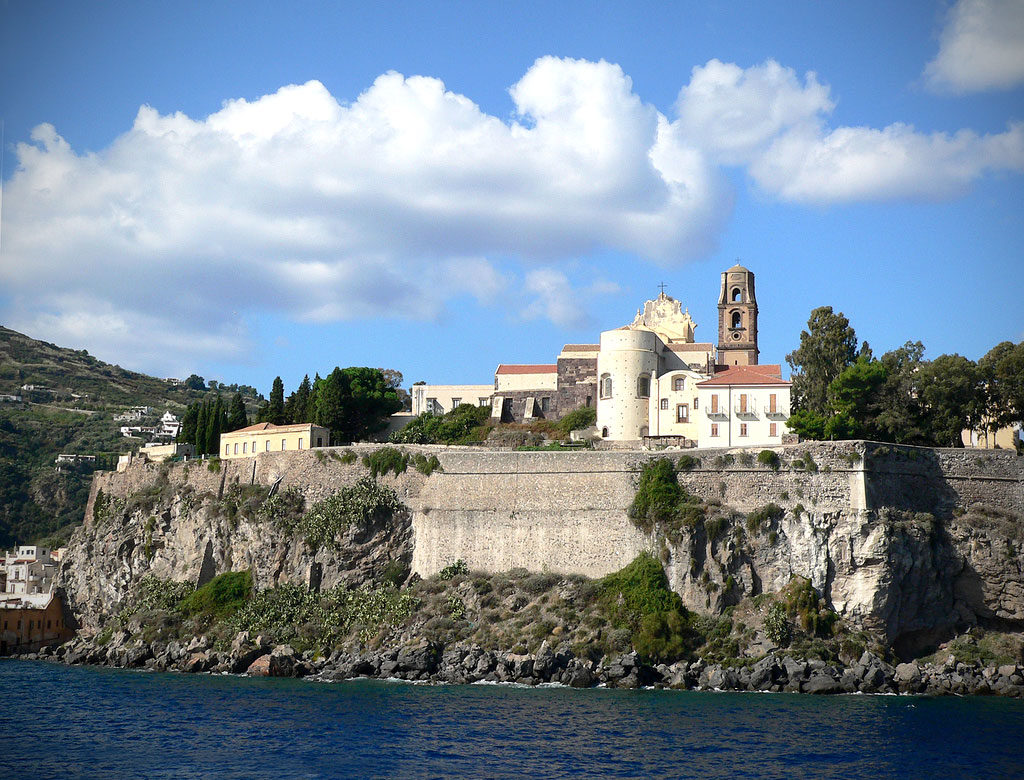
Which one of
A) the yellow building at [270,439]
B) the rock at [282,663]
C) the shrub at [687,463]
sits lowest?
the rock at [282,663]

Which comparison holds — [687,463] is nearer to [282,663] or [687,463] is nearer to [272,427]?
[282,663]

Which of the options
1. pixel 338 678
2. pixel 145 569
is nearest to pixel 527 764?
pixel 338 678

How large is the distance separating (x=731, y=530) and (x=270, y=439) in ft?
84.5

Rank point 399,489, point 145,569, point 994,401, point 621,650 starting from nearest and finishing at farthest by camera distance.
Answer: point 621,650 < point 994,401 < point 399,489 < point 145,569

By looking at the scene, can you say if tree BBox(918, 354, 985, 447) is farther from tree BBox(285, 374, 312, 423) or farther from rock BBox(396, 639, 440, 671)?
tree BBox(285, 374, 312, 423)

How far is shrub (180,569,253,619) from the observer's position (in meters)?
54.3

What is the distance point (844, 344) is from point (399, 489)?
21.8m

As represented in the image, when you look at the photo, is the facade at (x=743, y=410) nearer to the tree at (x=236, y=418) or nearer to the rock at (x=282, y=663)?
the rock at (x=282, y=663)

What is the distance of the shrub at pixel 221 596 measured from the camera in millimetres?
54312

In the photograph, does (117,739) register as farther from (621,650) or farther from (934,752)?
(934,752)

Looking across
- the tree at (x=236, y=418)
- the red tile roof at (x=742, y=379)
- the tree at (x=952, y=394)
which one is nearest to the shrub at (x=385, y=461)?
the red tile roof at (x=742, y=379)

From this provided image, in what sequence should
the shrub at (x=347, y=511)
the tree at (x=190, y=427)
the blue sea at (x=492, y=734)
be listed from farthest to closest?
the tree at (x=190, y=427)
the shrub at (x=347, y=511)
the blue sea at (x=492, y=734)

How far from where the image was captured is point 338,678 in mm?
46125

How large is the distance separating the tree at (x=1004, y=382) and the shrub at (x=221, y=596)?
32866 mm
